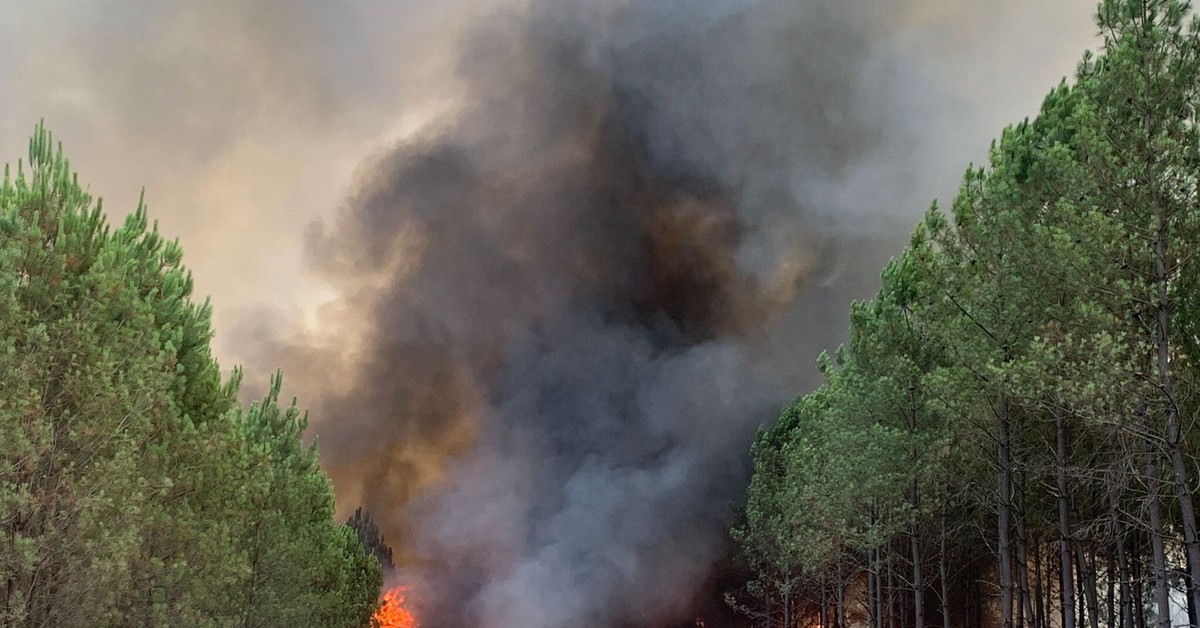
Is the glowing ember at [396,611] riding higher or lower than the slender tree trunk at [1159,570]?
higher

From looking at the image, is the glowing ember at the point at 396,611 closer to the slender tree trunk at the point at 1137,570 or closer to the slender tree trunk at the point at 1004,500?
the slender tree trunk at the point at 1137,570

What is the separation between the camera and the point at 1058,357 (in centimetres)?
1373

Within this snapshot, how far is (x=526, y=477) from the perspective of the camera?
6950cm

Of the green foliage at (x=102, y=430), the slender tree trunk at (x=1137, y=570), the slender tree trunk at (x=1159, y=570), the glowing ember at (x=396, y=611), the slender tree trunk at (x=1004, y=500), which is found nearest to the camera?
the green foliage at (x=102, y=430)

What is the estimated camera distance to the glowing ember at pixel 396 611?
59697 mm

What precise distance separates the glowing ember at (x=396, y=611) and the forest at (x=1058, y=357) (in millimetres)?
37132

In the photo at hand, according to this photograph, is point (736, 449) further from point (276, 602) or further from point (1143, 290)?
point (1143, 290)

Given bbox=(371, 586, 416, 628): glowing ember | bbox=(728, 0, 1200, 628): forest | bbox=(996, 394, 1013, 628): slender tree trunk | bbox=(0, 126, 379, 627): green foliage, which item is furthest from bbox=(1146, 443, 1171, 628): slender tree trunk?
bbox=(371, 586, 416, 628): glowing ember

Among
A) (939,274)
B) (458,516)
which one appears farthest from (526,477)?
(939,274)

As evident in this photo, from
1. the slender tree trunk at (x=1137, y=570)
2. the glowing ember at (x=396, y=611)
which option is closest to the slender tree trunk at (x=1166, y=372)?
the slender tree trunk at (x=1137, y=570)

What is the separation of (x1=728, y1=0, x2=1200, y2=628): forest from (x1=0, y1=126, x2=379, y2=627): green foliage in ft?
46.9

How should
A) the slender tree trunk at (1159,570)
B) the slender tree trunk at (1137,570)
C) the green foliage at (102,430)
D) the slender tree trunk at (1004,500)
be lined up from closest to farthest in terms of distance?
the green foliage at (102,430)
the slender tree trunk at (1159,570)
the slender tree trunk at (1004,500)
the slender tree trunk at (1137,570)

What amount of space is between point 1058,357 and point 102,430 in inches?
584

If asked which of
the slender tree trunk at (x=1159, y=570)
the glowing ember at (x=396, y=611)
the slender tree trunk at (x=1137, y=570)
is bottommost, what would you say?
the slender tree trunk at (x=1159, y=570)
